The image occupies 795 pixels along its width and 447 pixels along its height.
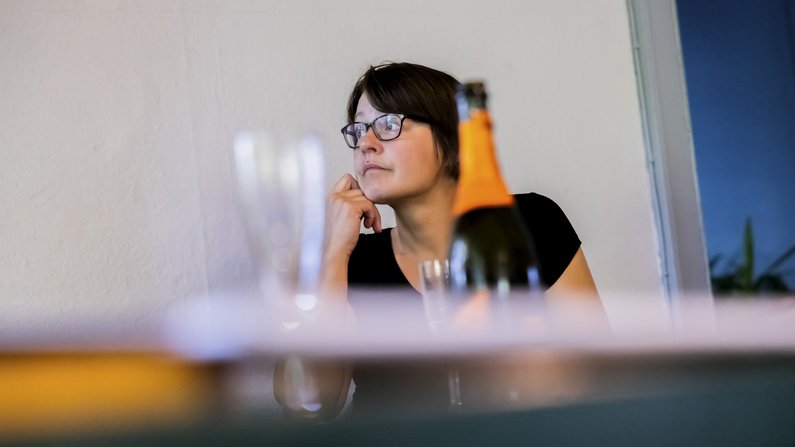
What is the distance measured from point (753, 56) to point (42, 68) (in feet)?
5.73

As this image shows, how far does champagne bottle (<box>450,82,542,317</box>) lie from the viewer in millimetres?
605

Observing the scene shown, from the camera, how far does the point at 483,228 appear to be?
26.3 inches

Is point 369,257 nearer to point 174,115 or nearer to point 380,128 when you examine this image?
point 380,128

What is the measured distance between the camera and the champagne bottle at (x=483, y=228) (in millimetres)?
605

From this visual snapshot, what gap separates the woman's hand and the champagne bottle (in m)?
0.59

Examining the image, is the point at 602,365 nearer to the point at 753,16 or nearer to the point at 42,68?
the point at 42,68

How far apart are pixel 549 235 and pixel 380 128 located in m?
0.34

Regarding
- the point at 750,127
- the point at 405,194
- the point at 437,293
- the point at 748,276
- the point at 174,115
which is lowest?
the point at 748,276

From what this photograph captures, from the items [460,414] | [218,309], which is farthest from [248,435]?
[218,309]

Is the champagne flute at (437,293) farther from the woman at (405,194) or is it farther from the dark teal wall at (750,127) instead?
the dark teal wall at (750,127)

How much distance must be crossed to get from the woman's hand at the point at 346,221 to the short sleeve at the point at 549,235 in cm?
23

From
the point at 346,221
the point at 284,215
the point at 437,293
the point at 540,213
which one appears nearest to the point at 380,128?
the point at 346,221

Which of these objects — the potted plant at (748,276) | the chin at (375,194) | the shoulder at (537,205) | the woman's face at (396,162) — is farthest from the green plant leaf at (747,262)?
the chin at (375,194)

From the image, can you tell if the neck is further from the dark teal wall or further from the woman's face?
the dark teal wall
